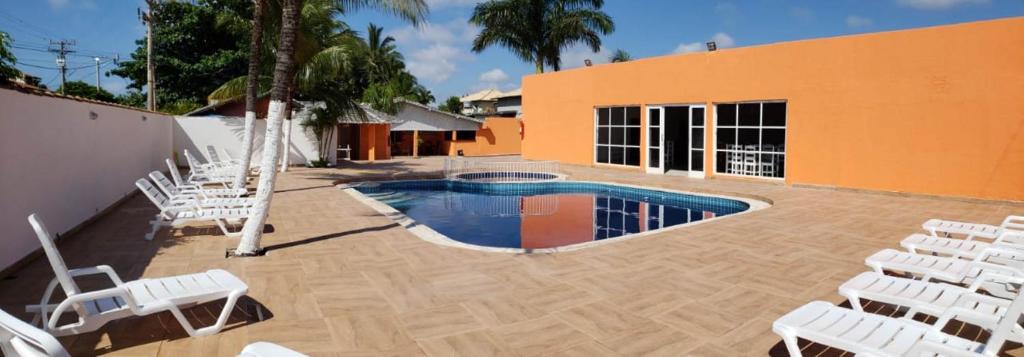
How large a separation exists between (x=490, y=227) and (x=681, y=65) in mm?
9692

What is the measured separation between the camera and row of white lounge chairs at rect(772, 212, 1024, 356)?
2.86 metres

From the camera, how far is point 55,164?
292 inches

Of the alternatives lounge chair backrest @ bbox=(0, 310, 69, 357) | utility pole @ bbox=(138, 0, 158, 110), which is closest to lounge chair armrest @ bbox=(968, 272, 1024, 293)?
lounge chair backrest @ bbox=(0, 310, 69, 357)

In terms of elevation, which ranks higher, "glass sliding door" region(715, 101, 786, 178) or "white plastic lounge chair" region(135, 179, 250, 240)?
"glass sliding door" region(715, 101, 786, 178)

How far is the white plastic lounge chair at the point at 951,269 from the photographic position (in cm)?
416

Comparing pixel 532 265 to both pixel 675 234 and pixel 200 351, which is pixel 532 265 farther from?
pixel 200 351

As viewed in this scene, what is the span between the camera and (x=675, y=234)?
7.65 m

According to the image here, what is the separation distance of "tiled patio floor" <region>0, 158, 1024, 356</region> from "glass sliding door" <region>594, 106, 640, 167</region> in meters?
10.1

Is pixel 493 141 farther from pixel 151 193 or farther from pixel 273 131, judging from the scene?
pixel 273 131

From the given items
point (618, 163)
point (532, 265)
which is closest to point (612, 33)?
point (618, 163)

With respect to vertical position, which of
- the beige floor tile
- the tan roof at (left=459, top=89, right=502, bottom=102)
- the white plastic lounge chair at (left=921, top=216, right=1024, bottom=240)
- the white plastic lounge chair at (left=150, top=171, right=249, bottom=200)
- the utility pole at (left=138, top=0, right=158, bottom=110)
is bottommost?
the beige floor tile

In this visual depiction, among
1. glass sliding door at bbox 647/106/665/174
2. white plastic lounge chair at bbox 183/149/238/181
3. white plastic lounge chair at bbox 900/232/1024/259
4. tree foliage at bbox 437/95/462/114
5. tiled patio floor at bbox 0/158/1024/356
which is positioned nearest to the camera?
tiled patio floor at bbox 0/158/1024/356

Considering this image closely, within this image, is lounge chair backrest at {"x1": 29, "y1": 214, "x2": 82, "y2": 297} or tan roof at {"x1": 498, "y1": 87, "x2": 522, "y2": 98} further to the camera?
tan roof at {"x1": 498, "y1": 87, "x2": 522, "y2": 98}

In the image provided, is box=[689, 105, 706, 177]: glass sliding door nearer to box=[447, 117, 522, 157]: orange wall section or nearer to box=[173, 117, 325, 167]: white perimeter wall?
box=[173, 117, 325, 167]: white perimeter wall
